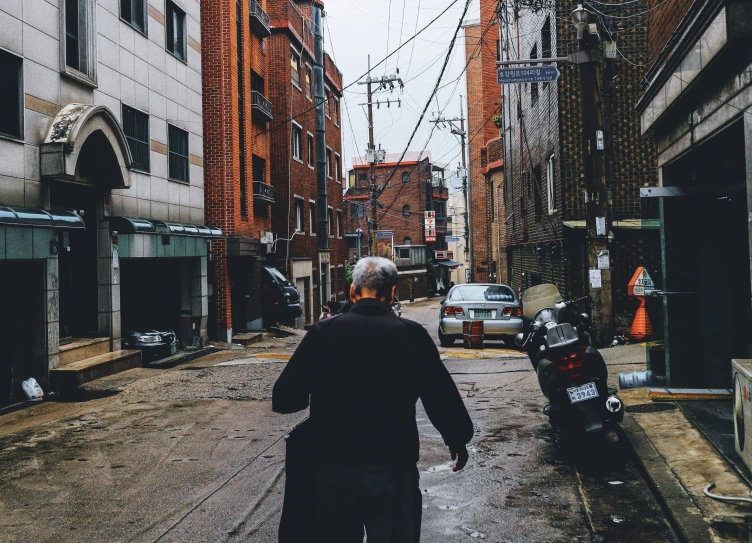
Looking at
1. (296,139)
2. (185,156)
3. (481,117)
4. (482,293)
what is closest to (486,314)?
(482,293)

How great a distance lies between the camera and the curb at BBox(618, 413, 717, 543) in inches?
175

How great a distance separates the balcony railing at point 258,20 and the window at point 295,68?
4565 millimetres

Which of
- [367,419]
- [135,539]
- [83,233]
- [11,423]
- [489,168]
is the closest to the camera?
[367,419]

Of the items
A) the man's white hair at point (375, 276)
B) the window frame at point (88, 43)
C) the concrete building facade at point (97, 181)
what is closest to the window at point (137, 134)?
the concrete building facade at point (97, 181)

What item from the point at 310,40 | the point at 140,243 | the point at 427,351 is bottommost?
the point at 427,351

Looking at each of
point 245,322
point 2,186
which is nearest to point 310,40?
point 245,322

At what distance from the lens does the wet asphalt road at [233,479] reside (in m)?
4.79

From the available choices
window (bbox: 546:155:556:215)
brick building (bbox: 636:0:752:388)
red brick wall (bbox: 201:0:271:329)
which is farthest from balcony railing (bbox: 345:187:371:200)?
brick building (bbox: 636:0:752:388)

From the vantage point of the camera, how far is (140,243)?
14914mm

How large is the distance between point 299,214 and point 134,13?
15787mm

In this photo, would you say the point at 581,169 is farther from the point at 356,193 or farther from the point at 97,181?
the point at 356,193

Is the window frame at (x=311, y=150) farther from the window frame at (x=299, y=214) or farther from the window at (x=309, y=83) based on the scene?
the window frame at (x=299, y=214)

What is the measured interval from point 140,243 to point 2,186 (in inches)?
189

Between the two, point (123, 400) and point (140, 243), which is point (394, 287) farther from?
point (140, 243)
